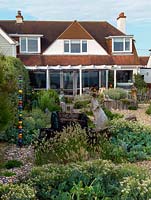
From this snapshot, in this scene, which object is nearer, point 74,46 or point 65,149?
point 65,149

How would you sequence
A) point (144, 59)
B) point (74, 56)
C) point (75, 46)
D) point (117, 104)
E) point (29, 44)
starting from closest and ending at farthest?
point (117, 104) → point (29, 44) → point (74, 56) → point (75, 46) → point (144, 59)

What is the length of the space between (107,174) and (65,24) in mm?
29416

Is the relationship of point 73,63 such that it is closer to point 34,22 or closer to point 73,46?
point 73,46

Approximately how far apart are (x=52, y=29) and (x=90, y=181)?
1134 inches

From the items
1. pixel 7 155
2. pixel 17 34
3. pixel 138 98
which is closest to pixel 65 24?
pixel 17 34

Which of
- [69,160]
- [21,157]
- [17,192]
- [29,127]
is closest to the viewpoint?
[17,192]

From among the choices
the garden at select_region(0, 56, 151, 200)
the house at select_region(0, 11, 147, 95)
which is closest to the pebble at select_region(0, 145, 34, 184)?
the garden at select_region(0, 56, 151, 200)

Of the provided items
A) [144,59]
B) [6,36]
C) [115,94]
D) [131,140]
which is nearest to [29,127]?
[131,140]

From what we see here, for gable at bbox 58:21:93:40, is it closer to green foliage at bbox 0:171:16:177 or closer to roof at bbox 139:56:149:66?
roof at bbox 139:56:149:66

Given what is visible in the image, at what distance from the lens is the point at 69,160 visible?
8.84 metres

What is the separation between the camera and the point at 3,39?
29.3 meters

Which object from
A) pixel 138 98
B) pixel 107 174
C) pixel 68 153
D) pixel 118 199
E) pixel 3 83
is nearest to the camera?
pixel 3 83

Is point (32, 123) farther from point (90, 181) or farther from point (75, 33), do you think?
point (75, 33)

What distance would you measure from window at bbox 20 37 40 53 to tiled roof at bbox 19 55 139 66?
2.22 ft
